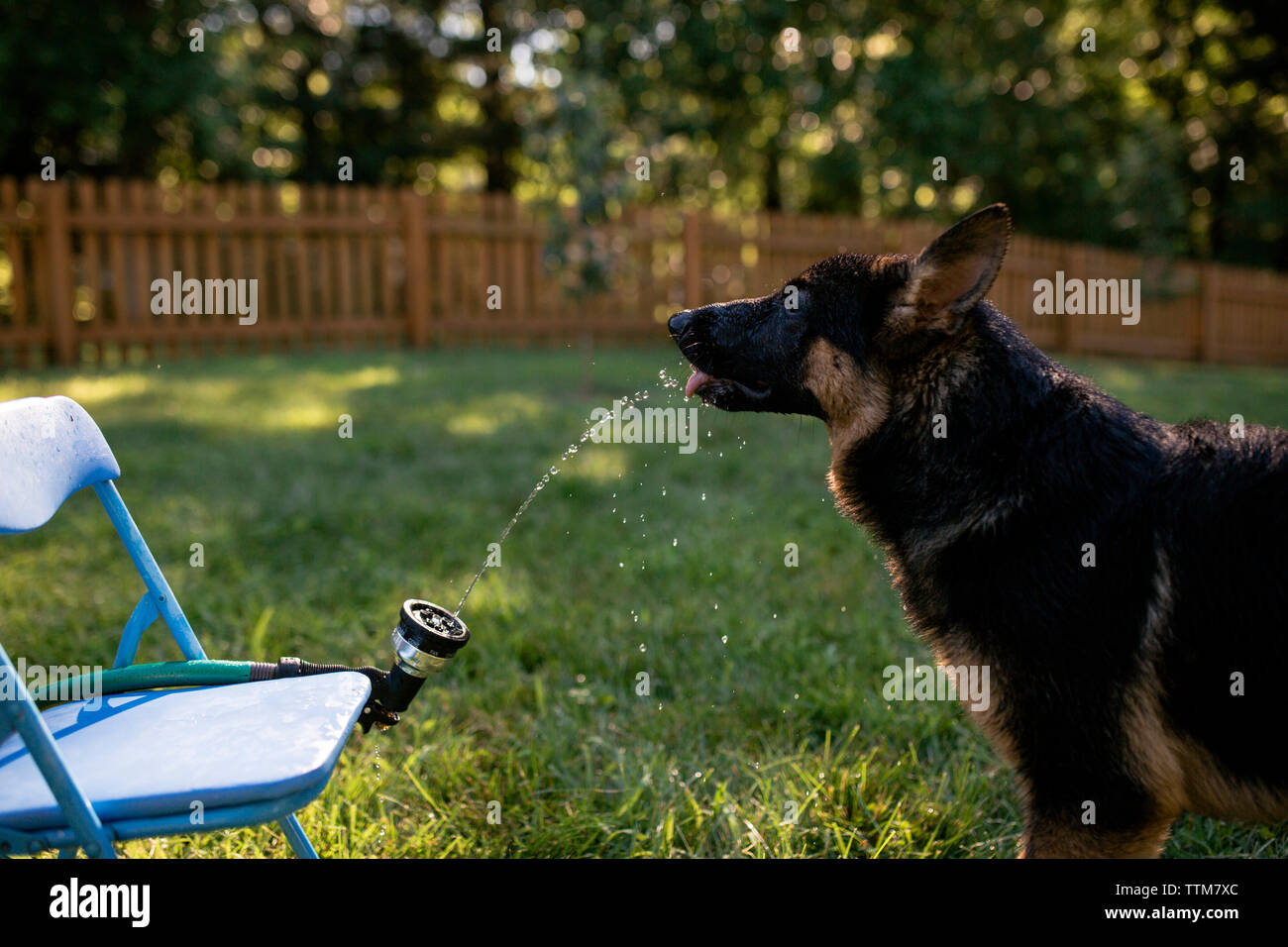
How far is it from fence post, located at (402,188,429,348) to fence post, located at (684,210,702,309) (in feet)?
12.8

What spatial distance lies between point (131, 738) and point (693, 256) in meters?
12.4

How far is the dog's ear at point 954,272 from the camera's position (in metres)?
1.88

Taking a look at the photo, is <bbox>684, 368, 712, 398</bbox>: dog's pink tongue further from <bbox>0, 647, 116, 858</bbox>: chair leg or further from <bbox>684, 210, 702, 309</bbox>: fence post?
<bbox>684, 210, 702, 309</bbox>: fence post

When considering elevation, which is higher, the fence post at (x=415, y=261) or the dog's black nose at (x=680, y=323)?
the fence post at (x=415, y=261)

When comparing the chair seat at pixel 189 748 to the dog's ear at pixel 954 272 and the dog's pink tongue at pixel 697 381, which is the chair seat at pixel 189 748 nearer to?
the dog's pink tongue at pixel 697 381

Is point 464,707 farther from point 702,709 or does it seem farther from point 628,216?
point 628,216

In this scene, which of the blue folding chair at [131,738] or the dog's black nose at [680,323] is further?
the dog's black nose at [680,323]

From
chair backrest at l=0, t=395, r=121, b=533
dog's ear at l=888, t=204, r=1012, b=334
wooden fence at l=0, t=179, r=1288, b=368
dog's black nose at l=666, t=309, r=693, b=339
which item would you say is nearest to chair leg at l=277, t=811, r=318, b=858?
chair backrest at l=0, t=395, r=121, b=533

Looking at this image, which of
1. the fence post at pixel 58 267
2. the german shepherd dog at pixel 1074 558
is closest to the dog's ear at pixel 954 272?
the german shepherd dog at pixel 1074 558

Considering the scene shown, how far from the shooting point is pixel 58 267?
36.2 ft

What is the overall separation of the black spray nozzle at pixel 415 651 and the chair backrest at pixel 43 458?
2.62 ft

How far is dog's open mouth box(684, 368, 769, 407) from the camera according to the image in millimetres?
2376

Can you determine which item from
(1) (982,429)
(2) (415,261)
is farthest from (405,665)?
(2) (415,261)
